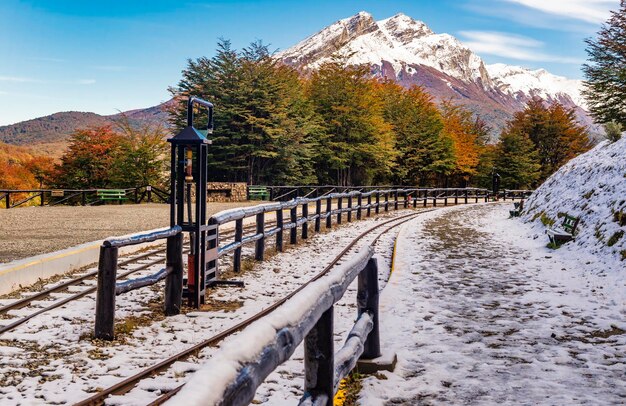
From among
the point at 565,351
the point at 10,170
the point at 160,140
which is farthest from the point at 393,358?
the point at 10,170

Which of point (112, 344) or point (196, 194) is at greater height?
point (196, 194)

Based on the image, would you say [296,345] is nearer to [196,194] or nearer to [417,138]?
[196,194]

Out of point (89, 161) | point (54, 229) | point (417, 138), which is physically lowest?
point (54, 229)

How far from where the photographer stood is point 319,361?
128 inches

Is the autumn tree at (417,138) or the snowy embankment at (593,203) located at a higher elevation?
the autumn tree at (417,138)

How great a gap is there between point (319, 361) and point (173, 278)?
4354 millimetres

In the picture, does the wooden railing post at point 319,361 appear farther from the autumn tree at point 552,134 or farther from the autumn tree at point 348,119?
the autumn tree at point 552,134

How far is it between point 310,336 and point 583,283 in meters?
7.25

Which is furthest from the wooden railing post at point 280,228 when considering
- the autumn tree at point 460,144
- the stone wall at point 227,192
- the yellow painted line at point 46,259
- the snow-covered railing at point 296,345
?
the autumn tree at point 460,144

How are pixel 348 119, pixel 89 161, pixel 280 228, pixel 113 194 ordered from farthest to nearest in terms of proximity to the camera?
pixel 348 119 < pixel 89 161 < pixel 113 194 < pixel 280 228

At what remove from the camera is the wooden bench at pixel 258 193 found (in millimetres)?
35759

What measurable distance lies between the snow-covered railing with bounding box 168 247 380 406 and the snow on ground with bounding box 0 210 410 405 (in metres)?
1.66

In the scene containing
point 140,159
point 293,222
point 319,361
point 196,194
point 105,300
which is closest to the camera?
point 319,361

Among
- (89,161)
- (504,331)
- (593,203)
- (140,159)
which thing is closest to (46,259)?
(504,331)
